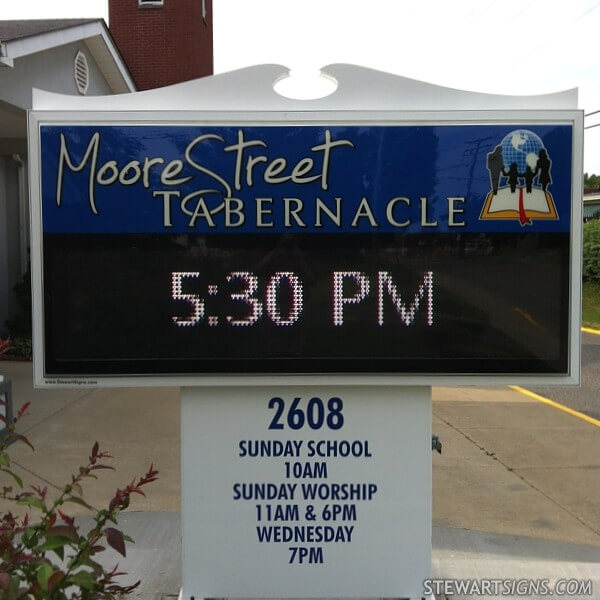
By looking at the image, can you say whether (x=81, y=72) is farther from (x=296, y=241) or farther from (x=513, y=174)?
(x=513, y=174)

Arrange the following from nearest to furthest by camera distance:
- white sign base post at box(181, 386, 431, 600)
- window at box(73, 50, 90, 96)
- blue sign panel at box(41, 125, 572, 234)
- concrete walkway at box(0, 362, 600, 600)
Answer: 1. blue sign panel at box(41, 125, 572, 234)
2. white sign base post at box(181, 386, 431, 600)
3. concrete walkway at box(0, 362, 600, 600)
4. window at box(73, 50, 90, 96)

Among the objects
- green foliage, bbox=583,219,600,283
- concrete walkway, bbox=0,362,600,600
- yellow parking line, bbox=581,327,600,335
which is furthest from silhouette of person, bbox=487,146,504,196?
green foliage, bbox=583,219,600,283

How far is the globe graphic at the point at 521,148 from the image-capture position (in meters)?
3.07

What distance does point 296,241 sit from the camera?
309 centimetres

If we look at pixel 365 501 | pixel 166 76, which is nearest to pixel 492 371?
pixel 365 501

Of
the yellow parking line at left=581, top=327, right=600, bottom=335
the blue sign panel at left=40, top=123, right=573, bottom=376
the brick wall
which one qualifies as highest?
the brick wall

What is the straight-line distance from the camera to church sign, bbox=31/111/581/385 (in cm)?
307

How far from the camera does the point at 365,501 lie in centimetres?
342

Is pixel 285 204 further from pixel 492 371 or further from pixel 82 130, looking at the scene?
pixel 492 371

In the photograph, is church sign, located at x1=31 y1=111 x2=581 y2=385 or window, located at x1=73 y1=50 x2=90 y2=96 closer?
church sign, located at x1=31 y1=111 x2=581 y2=385

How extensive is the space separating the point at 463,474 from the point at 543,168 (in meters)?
3.57

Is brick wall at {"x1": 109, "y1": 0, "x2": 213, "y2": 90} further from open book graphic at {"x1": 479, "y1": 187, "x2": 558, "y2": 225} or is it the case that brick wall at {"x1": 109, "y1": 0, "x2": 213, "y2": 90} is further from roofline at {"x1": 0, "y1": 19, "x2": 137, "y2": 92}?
open book graphic at {"x1": 479, "y1": 187, "x2": 558, "y2": 225}

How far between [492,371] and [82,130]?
2063mm

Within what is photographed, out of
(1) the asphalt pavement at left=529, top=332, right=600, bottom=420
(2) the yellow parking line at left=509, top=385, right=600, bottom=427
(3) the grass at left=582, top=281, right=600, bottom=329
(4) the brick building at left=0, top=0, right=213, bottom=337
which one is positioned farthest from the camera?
(3) the grass at left=582, top=281, right=600, bottom=329
